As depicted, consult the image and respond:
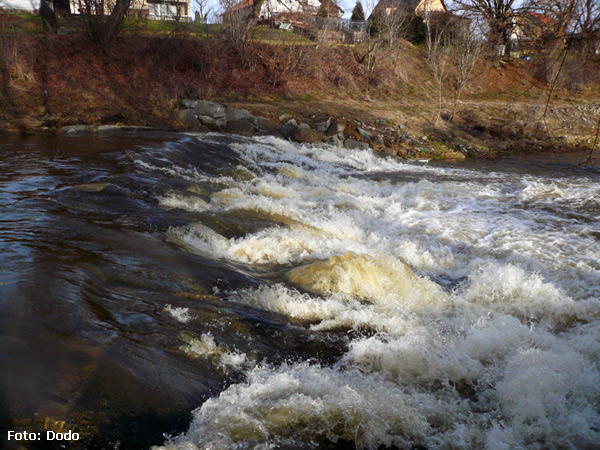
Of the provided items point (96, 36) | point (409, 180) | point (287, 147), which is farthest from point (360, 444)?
point (96, 36)

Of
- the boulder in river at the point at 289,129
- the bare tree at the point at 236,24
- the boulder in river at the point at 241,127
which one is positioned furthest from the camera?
the bare tree at the point at 236,24

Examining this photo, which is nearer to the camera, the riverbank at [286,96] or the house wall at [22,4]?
the riverbank at [286,96]

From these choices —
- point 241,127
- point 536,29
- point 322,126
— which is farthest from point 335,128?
point 536,29

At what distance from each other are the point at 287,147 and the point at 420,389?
40.9ft

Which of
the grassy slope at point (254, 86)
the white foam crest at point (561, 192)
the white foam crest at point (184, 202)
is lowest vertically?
the white foam crest at point (561, 192)

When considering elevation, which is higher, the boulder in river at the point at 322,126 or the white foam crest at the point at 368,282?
the boulder in river at the point at 322,126

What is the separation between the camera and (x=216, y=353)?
3.80 meters

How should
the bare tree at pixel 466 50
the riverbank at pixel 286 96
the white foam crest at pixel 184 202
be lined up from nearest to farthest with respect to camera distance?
the white foam crest at pixel 184 202, the riverbank at pixel 286 96, the bare tree at pixel 466 50

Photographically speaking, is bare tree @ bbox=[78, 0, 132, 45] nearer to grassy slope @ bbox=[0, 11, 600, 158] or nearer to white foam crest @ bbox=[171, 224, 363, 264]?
grassy slope @ bbox=[0, 11, 600, 158]

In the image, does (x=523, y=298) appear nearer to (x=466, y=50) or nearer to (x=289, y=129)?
(x=289, y=129)

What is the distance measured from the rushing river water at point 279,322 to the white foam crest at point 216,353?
14 mm

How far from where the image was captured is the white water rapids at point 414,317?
327 centimetres

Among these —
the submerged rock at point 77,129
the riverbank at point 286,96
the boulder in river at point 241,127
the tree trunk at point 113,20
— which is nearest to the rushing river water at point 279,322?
the submerged rock at point 77,129

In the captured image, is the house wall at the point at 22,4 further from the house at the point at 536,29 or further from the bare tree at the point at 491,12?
the house at the point at 536,29
